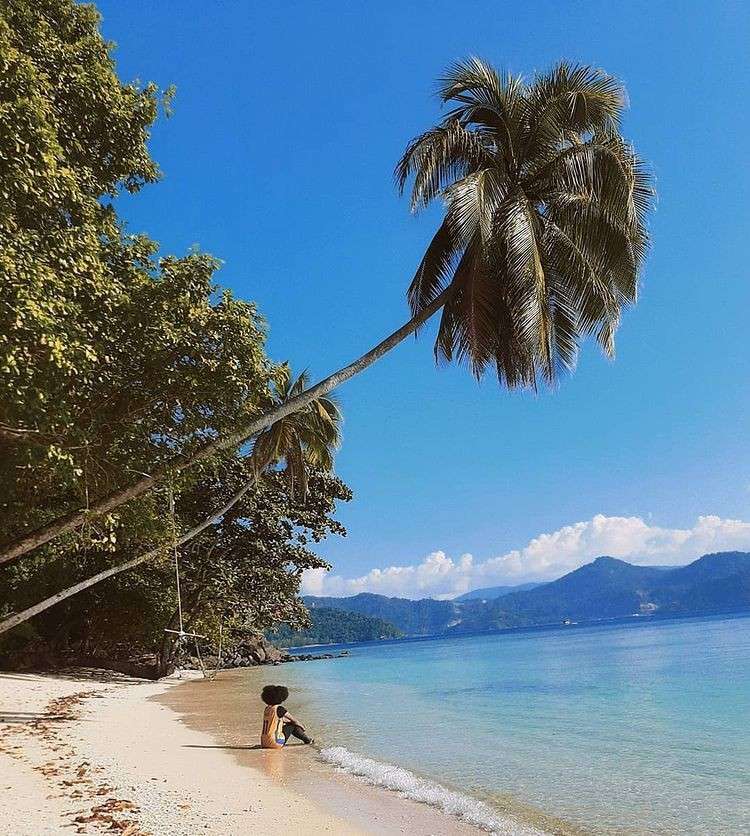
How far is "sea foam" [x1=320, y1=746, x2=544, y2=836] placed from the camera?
690cm

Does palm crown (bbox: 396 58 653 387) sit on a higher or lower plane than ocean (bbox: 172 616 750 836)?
A: higher

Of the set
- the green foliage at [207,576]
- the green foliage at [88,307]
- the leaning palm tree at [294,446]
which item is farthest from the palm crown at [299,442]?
the green foliage at [88,307]

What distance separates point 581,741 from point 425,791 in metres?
6.05

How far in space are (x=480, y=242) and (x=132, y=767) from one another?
9.34 m

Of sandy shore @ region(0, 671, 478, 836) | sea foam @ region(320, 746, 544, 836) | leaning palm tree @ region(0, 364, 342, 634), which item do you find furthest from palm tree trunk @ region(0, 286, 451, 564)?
leaning palm tree @ region(0, 364, 342, 634)

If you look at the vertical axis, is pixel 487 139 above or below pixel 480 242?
above

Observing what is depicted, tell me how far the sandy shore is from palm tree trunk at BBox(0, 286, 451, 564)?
2.79 metres

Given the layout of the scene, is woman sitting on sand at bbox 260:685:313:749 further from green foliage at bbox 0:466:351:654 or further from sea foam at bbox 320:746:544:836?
green foliage at bbox 0:466:351:654

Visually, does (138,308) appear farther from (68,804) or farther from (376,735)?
(376,735)

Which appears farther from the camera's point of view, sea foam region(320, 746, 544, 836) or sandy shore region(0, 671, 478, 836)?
sea foam region(320, 746, 544, 836)

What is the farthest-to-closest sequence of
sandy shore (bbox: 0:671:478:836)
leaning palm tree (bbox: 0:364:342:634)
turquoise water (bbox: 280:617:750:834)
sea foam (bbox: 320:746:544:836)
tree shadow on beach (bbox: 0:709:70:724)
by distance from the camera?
1. leaning palm tree (bbox: 0:364:342:634)
2. tree shadow on beach (bbox: 0:709:70:724)
3. turquoise water (bbox: 280:617:750:834)
4. sea foam (bbox: 320:746:544:836)
5. sandy shore (bbox: 0:671:478:836)

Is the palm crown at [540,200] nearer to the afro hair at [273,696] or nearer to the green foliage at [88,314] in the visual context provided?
the green foliage at [88,314]

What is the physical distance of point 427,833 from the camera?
644 cm

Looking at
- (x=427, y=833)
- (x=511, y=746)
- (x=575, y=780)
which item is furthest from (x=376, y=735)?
(x=427, y=833)
